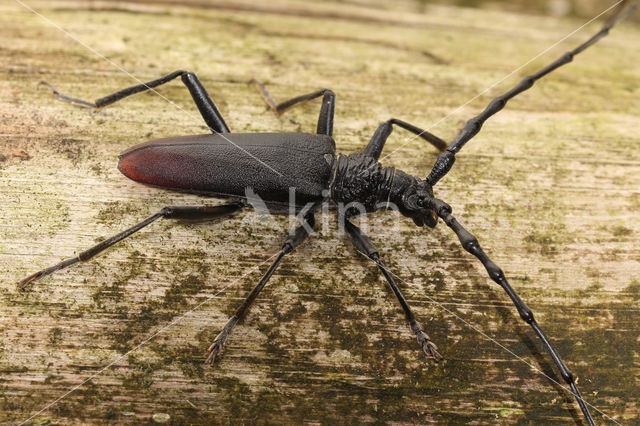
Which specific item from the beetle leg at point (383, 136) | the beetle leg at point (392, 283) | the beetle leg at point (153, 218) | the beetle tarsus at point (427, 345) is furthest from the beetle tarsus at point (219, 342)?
the beetle leg at point (383, 136)

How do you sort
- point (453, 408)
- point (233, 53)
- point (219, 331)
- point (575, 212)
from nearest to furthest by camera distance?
point (453, 408) → point (219, 331) → point (575, 212) → point (233, 53)

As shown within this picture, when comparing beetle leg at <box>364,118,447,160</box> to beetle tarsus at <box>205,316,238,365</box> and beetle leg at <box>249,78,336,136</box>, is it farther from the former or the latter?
beetle tarsus at <box>205,316,238,365</box>

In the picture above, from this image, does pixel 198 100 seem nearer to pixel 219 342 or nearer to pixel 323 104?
pixel 323 104

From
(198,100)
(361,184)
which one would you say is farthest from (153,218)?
(361,184)

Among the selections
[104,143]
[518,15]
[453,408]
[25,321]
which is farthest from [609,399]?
[518,15]

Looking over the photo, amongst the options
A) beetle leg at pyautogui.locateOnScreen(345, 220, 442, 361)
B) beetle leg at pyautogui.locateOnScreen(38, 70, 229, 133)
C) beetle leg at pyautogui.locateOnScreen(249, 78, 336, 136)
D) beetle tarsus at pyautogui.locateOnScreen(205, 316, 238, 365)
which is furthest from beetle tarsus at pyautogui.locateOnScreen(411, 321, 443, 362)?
beetle leg at pyautogui.locateOnScreen(38, 70, 229, 133)

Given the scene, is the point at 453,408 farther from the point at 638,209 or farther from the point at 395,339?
the point at 638,209
